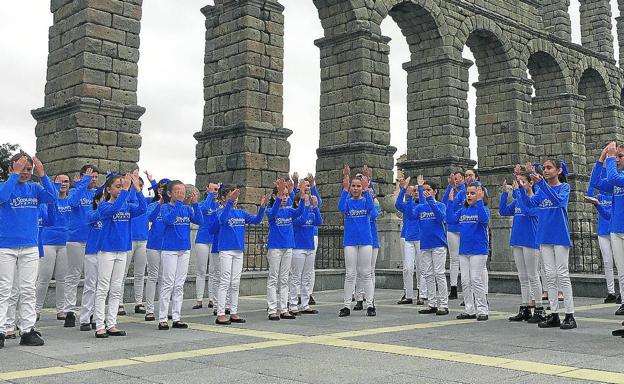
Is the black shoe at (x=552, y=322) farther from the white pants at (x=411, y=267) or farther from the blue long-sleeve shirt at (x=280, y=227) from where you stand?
the blue long-sleeve shirt at (x=280, y=227)

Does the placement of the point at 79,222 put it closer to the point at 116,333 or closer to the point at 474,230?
the point at 116,333

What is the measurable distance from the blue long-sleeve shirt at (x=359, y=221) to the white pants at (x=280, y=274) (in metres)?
0.98

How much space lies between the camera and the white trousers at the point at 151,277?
8.73 meters

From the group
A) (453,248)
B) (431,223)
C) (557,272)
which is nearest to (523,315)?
(557,272)

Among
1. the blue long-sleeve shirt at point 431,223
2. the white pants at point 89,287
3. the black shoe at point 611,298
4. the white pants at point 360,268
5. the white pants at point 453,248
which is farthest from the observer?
the black shoe at point 611,298

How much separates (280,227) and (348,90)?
9403 mm

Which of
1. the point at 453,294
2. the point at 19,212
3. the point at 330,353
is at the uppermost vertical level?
the point at 19,212

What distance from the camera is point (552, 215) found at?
7555mm

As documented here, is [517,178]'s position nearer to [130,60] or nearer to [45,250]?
[45,250]

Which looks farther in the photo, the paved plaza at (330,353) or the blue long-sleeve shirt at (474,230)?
the blue long-sleeve shirt at (474,230)

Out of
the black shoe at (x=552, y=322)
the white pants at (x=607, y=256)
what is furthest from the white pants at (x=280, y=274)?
the white pants at (x=607, y=256)

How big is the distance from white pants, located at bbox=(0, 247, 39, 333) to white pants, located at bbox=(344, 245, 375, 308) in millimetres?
4370

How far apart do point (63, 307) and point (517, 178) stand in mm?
6477

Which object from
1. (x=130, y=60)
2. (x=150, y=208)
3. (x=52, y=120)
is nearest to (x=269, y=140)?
(x=130, y=60)
